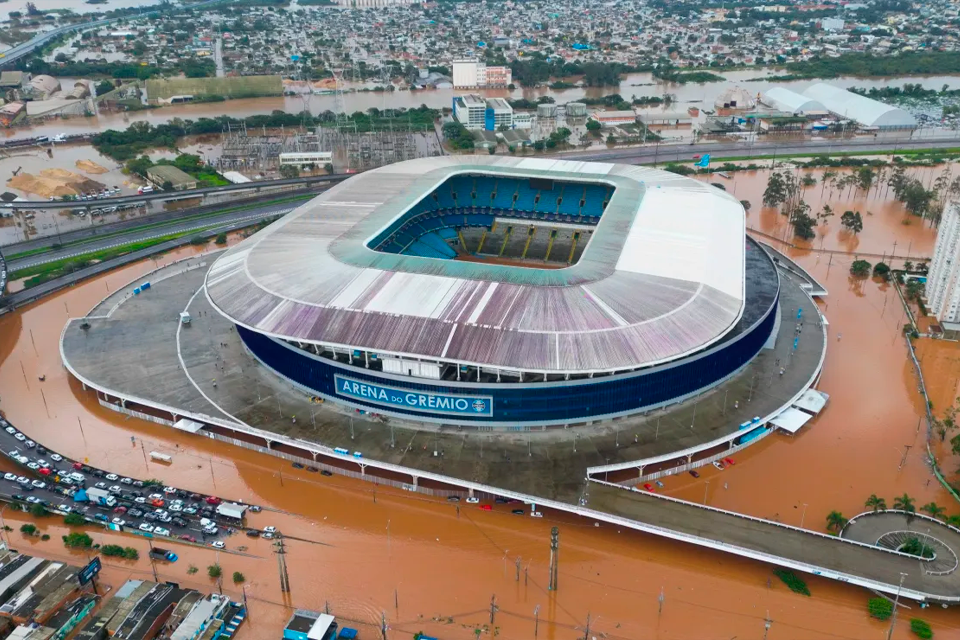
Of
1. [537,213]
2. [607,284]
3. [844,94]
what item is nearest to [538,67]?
[844,94]

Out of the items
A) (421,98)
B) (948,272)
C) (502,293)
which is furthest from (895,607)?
(421,98)

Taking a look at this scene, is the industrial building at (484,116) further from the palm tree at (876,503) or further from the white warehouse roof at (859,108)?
the palm tree at (876,503)

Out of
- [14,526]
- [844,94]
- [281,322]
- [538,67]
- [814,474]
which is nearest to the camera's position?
[14,526]

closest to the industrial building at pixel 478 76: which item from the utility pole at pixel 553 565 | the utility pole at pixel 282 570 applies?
the utility pole at pixel 282 570

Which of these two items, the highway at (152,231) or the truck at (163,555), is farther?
the highway at (152,231)

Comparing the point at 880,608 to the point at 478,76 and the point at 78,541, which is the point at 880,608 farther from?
the point at 478,76

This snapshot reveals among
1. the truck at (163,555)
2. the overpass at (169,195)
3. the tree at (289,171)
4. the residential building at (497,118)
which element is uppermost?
the residential building at (497,118)

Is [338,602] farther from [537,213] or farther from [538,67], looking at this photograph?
[538,67]
